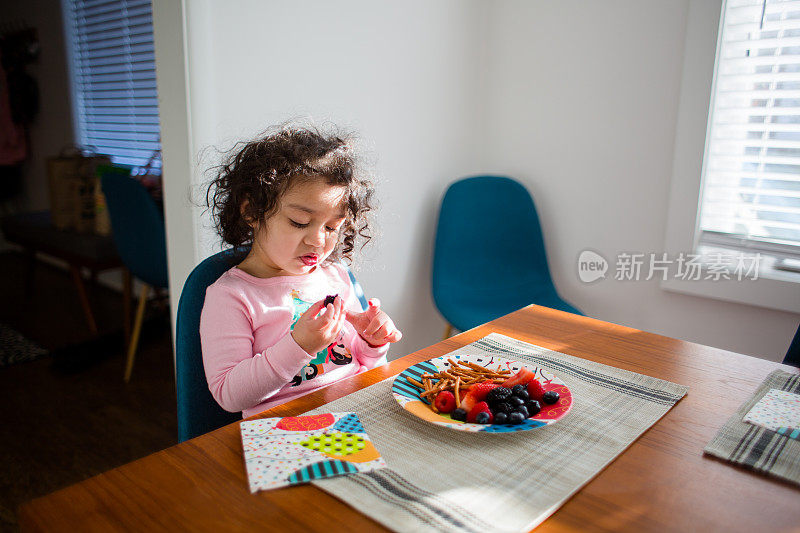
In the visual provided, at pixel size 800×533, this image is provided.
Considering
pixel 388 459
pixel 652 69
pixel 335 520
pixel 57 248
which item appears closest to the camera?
pixel 335 520

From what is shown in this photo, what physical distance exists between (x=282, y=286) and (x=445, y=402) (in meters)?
0.45

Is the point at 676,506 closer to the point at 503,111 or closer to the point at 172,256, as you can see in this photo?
the point at 172,256

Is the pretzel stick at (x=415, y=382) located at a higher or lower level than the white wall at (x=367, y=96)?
lower

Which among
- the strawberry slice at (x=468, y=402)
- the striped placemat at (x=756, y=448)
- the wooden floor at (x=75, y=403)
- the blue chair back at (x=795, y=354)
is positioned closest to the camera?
the striped placemat at (x=756, y=448)

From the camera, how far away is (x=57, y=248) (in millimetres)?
3146

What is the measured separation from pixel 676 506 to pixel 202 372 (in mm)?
776

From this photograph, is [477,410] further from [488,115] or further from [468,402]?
[488,115]

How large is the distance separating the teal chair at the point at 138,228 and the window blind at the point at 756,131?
82.8 inches

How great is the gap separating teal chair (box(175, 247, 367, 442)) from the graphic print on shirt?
152mm

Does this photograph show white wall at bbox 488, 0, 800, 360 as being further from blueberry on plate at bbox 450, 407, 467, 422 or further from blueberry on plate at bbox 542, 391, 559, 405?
blueberry on plate at bbox 450, 407, 467, 422

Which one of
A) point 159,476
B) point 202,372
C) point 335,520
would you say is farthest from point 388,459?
point 202,372

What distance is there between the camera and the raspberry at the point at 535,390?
897mm

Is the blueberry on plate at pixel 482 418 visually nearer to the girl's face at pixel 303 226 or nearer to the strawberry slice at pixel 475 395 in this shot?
the strawberry slice at pixel 475 395

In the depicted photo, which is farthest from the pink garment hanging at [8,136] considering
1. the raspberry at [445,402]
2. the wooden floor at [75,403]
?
the raspberry at [445,402]
